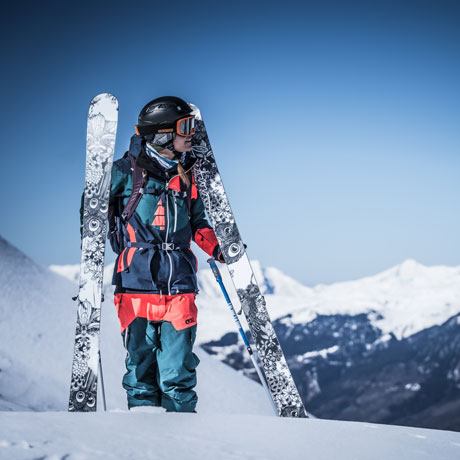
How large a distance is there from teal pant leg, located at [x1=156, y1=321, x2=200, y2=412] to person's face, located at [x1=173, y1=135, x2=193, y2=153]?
1047mm

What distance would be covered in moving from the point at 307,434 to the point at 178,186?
1.53m

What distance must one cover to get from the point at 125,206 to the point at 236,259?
2.75 feet

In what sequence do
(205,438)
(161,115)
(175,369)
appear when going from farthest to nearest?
(161,115) < (175,369) < (205,438)

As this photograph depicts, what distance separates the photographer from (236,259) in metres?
3.19

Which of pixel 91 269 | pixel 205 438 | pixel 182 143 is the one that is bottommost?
pixel 205 438

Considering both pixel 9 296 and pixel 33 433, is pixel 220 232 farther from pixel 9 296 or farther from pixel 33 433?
pixel 9 296

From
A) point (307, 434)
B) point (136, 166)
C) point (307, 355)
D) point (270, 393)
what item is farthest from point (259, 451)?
point (307, 355)

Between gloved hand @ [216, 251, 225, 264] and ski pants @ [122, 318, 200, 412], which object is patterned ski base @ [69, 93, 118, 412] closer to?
ski pants @ [122, 318, 200, 412]

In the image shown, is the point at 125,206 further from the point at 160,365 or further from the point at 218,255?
the point at 160,365

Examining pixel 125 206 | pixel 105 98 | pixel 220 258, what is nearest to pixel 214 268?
pixel 220 258

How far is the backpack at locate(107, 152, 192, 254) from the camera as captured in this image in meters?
2.74

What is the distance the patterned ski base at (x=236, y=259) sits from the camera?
3.12 meters

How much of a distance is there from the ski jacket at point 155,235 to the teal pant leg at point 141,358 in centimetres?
21

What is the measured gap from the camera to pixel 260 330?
10.3 feet
